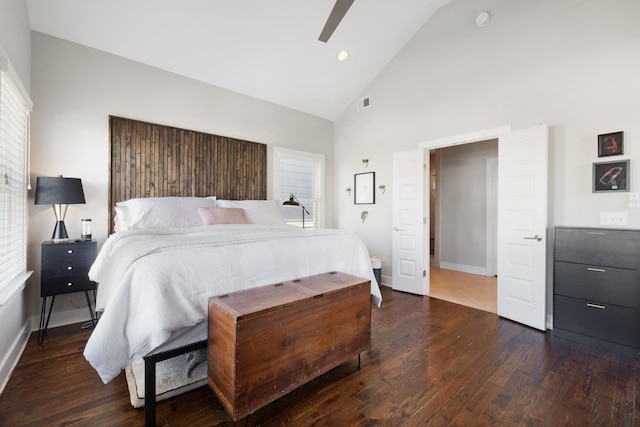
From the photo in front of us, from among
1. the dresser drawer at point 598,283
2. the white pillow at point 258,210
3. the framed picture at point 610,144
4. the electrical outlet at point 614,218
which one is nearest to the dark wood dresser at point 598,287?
the dresser drawer at point 598,283

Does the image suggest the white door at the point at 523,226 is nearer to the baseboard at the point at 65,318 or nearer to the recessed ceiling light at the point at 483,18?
the recessed ceiling light at the point at 483,18

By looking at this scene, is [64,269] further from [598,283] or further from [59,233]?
[598,283]

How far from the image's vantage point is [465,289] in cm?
415

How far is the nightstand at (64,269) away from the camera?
246 centimetres

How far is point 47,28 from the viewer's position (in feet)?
9.00

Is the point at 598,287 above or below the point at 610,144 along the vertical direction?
below

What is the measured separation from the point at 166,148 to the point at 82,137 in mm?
786

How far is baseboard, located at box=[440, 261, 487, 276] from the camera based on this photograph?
5078 millimetres

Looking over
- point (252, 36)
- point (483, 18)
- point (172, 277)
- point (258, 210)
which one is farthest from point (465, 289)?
point (252, 36)

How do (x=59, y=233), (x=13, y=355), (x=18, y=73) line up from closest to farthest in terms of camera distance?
(x=13, y=355) → (x=18, y=73) → (x=59, y=233)

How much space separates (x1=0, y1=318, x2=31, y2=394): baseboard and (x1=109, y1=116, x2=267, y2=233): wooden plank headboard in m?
1.09

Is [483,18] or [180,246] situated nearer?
[180,246]

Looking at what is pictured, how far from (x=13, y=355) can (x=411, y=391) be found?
2.82m

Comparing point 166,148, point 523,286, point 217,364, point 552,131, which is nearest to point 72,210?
point 166,148
